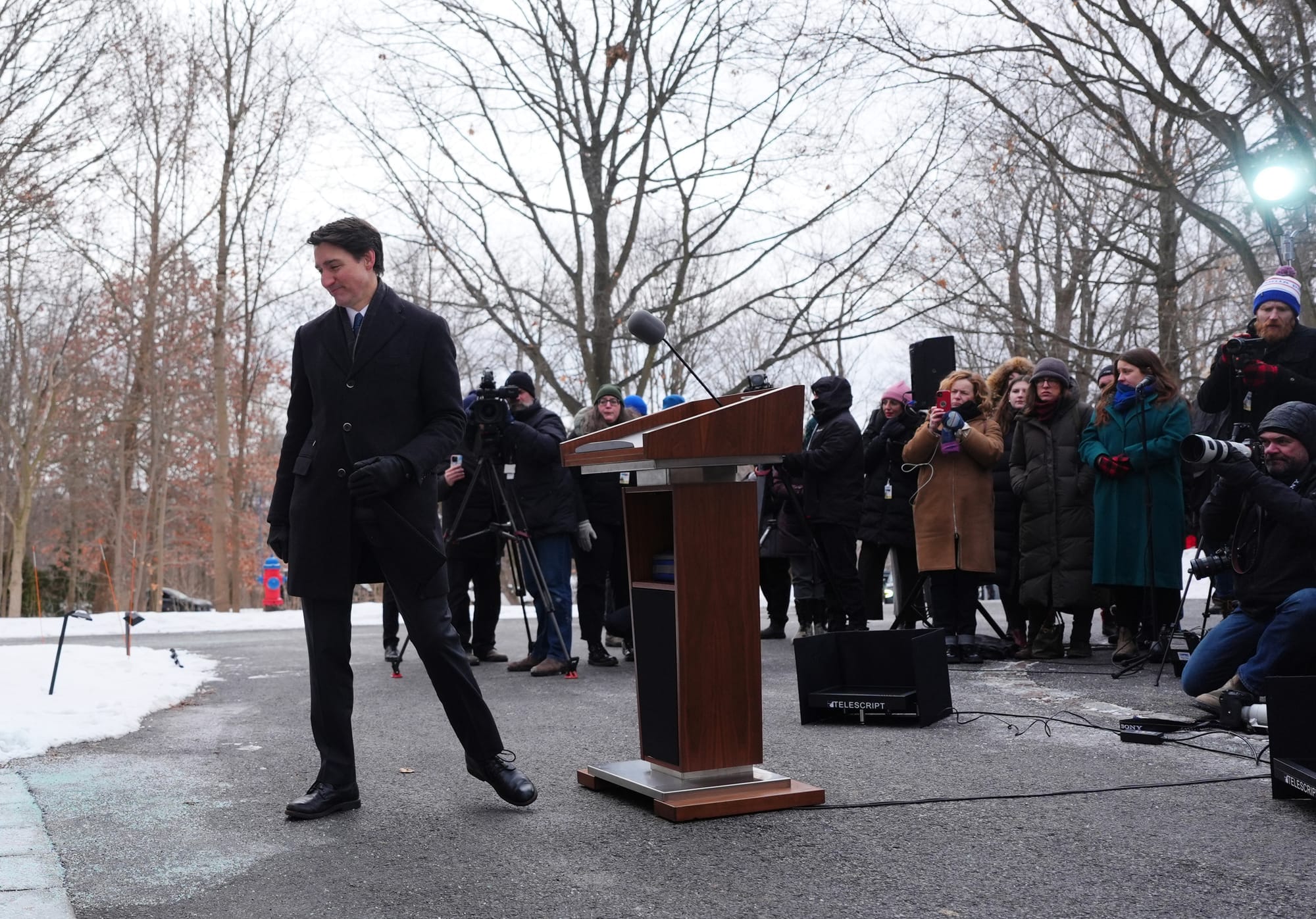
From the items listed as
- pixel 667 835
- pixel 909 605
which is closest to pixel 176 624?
pixel 909 605

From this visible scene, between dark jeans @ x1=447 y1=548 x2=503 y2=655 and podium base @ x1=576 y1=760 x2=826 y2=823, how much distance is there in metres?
4.71

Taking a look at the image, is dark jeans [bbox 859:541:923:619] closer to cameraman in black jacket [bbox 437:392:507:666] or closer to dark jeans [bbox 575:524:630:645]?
dark jeans [bbox 575:524:630:645]

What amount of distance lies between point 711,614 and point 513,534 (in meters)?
4.41

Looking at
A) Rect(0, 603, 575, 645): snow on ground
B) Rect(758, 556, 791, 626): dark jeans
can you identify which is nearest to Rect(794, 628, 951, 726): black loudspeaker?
Rect(758, 556, 791, 626): dark jeans

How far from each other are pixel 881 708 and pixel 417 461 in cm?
281

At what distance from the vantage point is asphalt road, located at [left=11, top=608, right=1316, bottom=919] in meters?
3.20

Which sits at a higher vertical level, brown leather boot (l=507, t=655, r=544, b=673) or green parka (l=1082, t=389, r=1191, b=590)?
green parka (l=1082, t=389, r=1191, b=590)

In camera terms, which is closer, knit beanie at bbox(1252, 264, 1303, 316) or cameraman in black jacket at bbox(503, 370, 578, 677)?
knit beanie at bbox(1252, 264, 1303, 316)

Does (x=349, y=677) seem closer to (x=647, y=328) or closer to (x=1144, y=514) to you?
(x=647, y=328)

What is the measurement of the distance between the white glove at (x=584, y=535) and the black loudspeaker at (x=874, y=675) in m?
2.94

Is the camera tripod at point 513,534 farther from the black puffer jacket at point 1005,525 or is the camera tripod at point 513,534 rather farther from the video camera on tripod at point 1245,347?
the video camera on tripod at point 1245,347

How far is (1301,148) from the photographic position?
43.3ft

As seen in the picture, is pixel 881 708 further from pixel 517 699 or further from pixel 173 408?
pixel 173 408

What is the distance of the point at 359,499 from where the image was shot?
4121 mm
